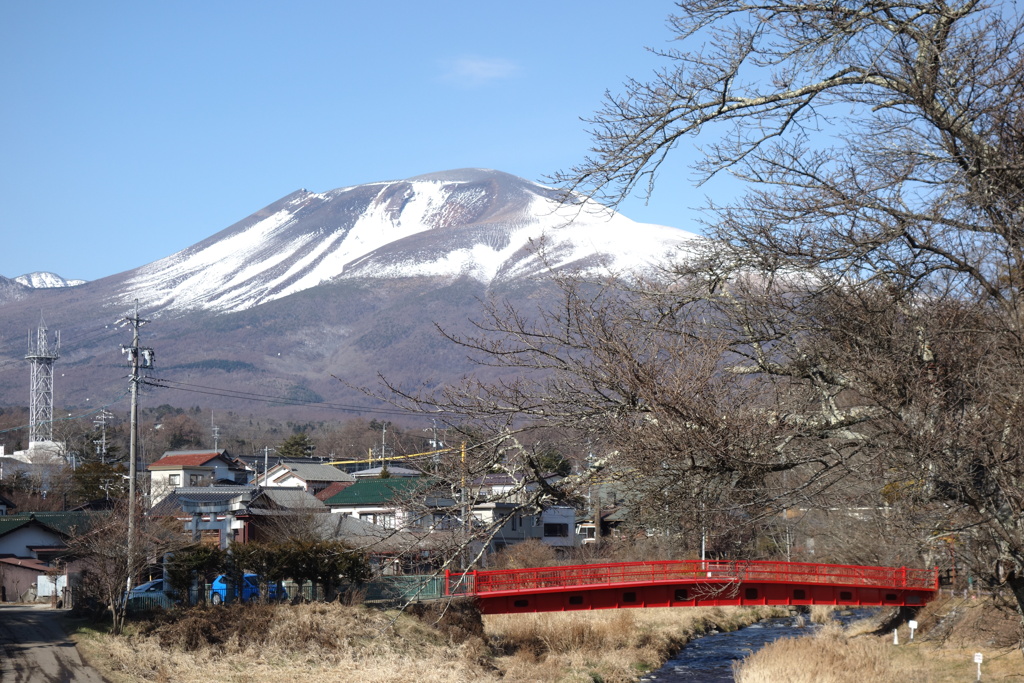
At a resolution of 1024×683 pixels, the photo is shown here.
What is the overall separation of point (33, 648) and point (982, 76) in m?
24.5

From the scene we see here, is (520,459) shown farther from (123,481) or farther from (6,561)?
(123,481)

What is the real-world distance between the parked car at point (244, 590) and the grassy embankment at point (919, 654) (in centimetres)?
1446

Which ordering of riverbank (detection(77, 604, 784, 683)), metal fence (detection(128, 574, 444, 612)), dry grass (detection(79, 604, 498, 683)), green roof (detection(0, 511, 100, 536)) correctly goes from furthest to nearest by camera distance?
green roof (detection(0, 511, 100, 536))
metal fence (detection(128, 574, 444, 612))
riverbank (detection(77, 604, 784, 683))
dry grass (detection(79, 604, 498, 683))

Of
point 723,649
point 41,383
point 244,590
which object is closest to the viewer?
point 244,590

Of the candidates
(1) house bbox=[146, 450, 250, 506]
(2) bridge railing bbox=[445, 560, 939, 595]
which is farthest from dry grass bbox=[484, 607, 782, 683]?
(1) house bbox=[146, 450, 250, 506]

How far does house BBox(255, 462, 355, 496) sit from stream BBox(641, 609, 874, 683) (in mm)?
35429

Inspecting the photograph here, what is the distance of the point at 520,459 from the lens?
29.7ft

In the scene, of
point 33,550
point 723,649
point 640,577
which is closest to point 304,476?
point 33,550

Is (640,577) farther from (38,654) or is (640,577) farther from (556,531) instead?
(556,531)

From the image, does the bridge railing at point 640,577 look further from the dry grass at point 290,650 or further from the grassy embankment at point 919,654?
the dry grass at point 290,650

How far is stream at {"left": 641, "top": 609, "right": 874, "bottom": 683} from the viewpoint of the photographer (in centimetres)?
3038

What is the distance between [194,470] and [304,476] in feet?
40.1

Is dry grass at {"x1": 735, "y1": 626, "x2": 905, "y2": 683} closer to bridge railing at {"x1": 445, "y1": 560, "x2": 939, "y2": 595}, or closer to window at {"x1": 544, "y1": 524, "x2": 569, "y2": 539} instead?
bridge railing at {"x1": 445, "y1": 560, "x2": 939, "y2": 595}

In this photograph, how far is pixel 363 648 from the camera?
95.9ft
